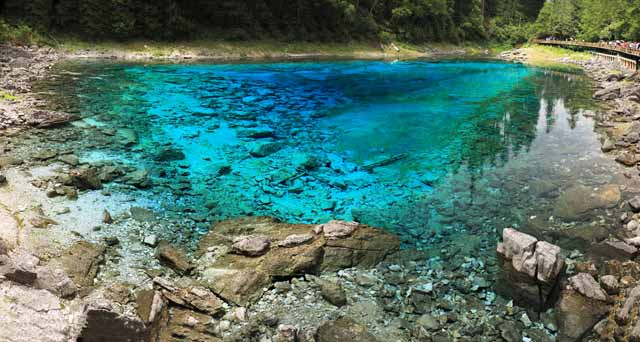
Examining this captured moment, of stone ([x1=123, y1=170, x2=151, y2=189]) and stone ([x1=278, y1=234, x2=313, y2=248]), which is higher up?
stone ([x1=123, y1=170, x2=151, y2=189])

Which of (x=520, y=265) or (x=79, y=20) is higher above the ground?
(x=79, y=20)

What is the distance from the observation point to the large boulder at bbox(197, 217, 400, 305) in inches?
289

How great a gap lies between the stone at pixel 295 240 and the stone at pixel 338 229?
417 mm

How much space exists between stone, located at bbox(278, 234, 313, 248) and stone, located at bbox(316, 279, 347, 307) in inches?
46.0

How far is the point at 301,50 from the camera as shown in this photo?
57.5 meters

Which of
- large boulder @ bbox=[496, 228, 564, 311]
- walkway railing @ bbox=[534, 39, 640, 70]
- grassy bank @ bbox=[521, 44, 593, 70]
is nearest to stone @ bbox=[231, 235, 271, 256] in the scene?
large boulder @ bbox=[496, 228, 564, 311]

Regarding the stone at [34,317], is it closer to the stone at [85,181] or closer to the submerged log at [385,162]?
the stone at [85,181]

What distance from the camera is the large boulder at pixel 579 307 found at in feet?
20.6

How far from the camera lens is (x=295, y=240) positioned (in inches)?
336

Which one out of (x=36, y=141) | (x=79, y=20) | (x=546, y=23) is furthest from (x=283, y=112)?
(x=546, y=23)

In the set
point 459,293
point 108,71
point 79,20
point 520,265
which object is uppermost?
point 79,20

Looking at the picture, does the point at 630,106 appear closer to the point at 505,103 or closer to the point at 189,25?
the point at 505,103

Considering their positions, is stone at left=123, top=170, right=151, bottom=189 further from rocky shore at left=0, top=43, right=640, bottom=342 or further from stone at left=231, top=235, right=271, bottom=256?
stone at left=231, top=235, right=271, bottom=256

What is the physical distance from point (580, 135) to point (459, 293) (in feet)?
48.8
